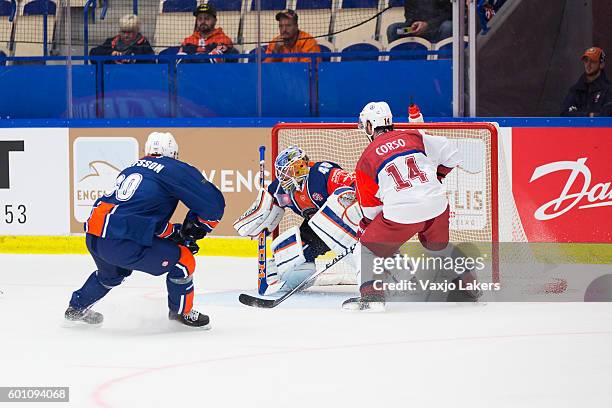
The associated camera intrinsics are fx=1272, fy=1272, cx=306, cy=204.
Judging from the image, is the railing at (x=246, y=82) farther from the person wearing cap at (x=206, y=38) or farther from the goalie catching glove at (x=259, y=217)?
the goalie catching glove at (x=259, y=217)

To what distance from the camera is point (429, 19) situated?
27.2 feet

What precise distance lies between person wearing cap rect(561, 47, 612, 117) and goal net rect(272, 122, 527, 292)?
0.66m

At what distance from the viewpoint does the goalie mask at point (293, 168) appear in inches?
260

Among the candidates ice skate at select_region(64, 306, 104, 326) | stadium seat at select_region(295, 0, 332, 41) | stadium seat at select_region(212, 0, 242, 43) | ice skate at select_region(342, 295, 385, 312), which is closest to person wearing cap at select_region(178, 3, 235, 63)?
stadium seat at select_region(212, 0, 242, 43)

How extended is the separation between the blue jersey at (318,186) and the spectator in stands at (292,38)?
2.16 meters

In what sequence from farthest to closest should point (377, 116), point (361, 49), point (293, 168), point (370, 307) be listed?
1. point (361, 49)
2. point (293, 168)
3. point (377, 116)
4. point (370, 307)

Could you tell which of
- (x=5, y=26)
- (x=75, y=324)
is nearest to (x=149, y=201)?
(x=75, y=324)

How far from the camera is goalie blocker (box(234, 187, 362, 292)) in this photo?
6.44 meters

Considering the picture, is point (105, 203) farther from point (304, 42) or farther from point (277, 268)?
point (304, 42)

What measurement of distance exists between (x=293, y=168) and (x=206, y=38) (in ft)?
8.26

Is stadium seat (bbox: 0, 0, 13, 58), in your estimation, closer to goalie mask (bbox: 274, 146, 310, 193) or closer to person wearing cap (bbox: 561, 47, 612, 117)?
goalie mask (bbox: 274, 146, 310, 193)

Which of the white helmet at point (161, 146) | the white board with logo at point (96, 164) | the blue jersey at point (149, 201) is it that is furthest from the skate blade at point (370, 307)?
the white board with logo at point (96, 164)

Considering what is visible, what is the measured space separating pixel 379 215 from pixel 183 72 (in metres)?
3.14

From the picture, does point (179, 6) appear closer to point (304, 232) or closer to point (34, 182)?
point (34, 182)
